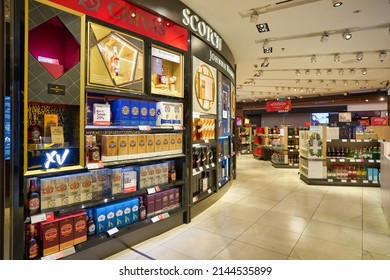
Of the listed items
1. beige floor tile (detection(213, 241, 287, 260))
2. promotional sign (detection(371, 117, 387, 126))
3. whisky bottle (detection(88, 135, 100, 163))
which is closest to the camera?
whisky bottle (detection(88, 135, 100, 163))

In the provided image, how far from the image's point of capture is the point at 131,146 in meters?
2.80

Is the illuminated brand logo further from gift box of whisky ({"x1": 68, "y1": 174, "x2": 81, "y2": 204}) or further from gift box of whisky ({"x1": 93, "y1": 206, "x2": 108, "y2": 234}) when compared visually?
gift box of whisky ({"x1": 93, "y1": 206, "x2": 108, "y2": 234})

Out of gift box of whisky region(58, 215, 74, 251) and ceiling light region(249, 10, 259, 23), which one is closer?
gift box of whisky region(58, 215, 74, 251)

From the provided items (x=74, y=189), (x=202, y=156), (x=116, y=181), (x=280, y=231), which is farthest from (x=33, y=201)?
(x=280, y=231)

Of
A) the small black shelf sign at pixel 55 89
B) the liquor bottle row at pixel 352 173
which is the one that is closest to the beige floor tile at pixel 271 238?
the small black shelf sign at pixel 55 89

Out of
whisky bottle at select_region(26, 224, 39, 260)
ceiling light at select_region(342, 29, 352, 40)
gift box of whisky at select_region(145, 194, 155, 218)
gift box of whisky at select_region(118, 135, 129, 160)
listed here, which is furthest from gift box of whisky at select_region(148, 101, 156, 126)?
ceiling light at select_region(342, 29, 352, 40)

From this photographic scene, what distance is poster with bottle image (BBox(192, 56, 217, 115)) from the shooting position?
390 centimetres

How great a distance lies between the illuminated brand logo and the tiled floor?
105 inches

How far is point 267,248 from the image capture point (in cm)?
279

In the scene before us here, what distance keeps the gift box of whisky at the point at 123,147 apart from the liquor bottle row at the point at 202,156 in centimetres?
148

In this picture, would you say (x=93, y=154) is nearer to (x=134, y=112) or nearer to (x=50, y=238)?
(x=134, y=112)

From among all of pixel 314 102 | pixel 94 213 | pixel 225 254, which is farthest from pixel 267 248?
pixel 314 102

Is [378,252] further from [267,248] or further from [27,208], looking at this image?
[27,208]

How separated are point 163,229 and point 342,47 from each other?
6.01 meters
